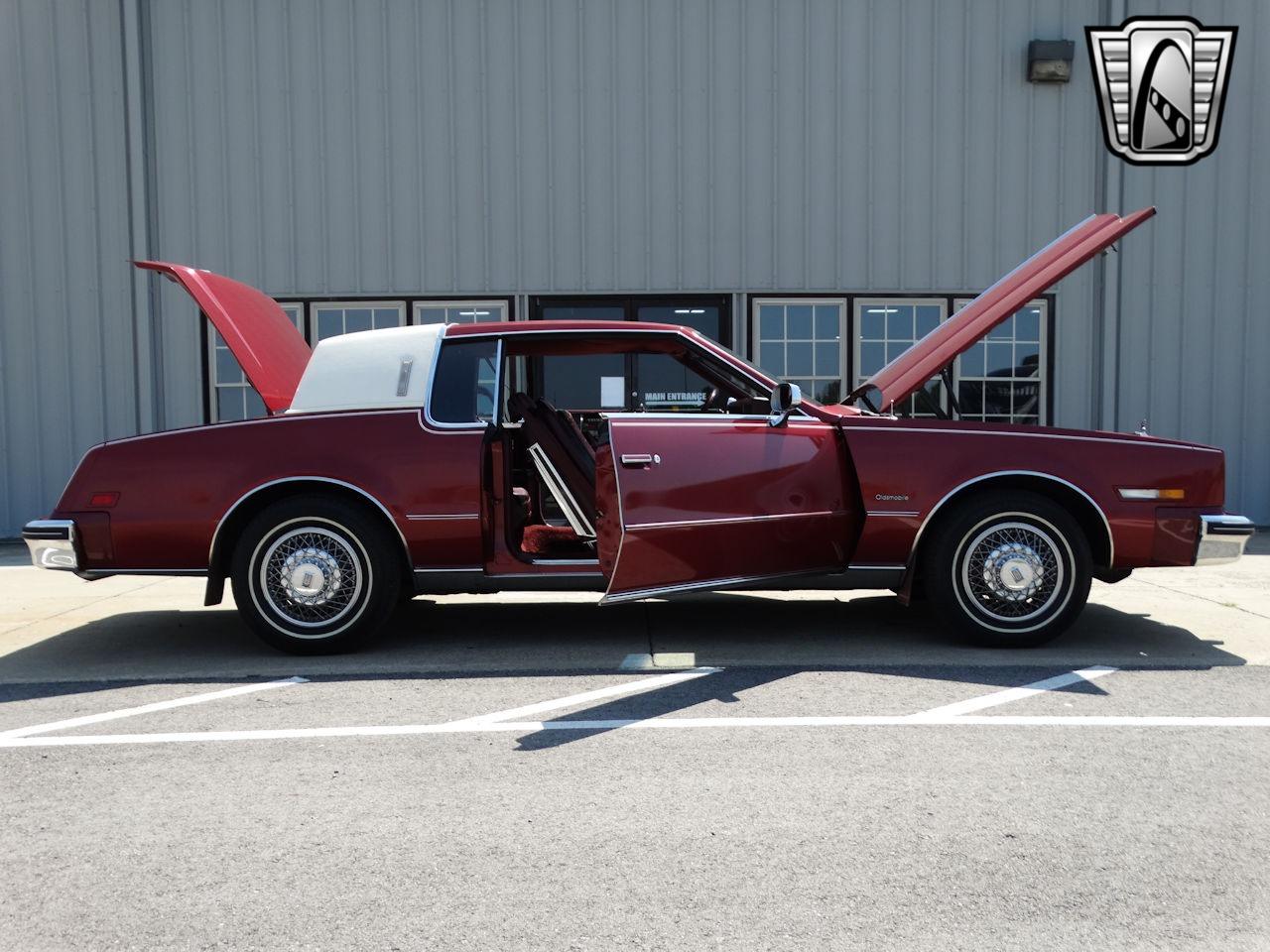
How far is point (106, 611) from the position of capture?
21.9 feet

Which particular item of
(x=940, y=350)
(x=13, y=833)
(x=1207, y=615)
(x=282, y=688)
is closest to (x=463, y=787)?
(x=13, y=833)

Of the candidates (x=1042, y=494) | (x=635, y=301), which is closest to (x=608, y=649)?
(x=1042, y=494)

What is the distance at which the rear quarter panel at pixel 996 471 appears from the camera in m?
5.10

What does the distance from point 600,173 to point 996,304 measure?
6.15m

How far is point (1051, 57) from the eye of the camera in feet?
34.7

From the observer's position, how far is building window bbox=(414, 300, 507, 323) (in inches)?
430

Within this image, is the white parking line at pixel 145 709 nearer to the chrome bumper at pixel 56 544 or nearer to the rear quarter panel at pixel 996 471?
the chrome bumper at pixel 56 544

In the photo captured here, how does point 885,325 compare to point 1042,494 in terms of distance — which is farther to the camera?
point 885,325

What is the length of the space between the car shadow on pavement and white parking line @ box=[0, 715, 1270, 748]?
0.53 ft

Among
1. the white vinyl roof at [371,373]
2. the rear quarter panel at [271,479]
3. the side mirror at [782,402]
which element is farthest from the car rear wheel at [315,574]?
the side mirror at [782,402]

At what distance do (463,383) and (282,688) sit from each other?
1.72m

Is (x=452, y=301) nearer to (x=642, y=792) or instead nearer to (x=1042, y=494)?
(x=1042, y=494)

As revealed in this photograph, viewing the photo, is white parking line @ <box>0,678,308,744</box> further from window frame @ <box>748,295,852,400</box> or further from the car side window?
window frame @ <box>748,295,852,400</box>

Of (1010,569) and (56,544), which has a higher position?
(56,544)
